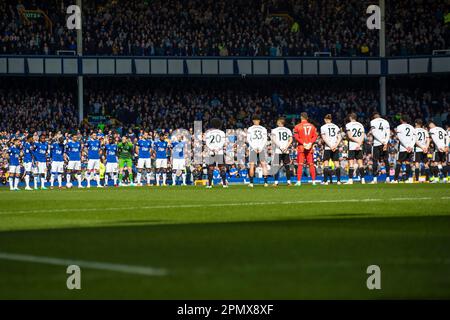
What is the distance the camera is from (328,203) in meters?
19.1

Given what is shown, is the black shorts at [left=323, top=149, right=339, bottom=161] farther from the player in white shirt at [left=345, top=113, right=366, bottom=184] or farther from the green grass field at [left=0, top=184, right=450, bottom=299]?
the green grass field at [left=0, top=184, right=450, bottom=299]

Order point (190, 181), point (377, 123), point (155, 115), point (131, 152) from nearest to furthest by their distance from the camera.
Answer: point (377, 123), point (131, 152), point (190, 181), point (155, 115)

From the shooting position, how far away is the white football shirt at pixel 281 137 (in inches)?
1167

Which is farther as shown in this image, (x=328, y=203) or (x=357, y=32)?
(x=357, y=32)

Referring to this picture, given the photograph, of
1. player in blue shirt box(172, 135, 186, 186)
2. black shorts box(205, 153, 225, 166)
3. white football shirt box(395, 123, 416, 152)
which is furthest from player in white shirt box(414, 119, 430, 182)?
player in blue shirt box(172, 135, 186, 186)

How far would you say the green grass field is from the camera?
7562 millimetres

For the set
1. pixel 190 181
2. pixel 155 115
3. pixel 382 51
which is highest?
pixel 382 51

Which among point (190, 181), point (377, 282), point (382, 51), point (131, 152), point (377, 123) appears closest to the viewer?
point (377, 282)

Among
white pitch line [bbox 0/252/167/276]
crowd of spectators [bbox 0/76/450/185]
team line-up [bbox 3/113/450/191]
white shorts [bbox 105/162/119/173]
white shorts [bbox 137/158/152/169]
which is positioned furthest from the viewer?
crowd of spectators [bbox 0/76/450/185]

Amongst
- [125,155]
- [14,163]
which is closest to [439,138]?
[125,155]

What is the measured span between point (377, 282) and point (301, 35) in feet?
185

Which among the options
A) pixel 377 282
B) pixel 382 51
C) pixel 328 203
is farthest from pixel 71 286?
pixel 382 51

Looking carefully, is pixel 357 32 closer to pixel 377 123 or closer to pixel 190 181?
pixel 190 181

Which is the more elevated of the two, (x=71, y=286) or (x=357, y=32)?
(x=357, y=32)
